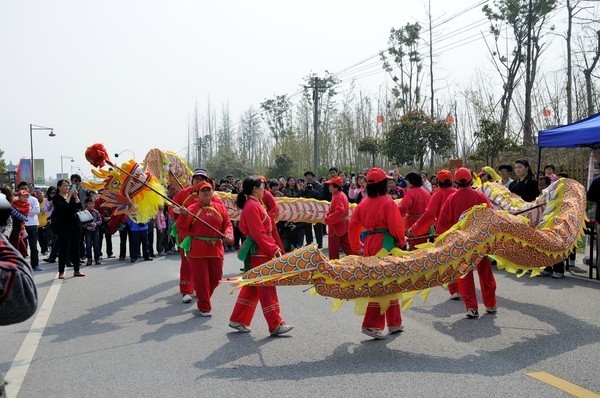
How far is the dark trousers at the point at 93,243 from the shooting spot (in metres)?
13.8

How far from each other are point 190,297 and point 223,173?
40666mm

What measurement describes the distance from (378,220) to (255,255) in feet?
4.62

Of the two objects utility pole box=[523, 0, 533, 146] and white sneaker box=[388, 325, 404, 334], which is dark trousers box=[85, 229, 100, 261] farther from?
utility pole box=[523, 0, 533, 146]

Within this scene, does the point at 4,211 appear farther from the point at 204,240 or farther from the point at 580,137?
the point at 580,137

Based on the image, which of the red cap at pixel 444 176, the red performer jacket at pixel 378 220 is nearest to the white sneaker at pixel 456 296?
the red cap at pixel 444 176

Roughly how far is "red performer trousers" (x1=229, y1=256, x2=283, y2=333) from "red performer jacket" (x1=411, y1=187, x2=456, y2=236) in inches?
96.9

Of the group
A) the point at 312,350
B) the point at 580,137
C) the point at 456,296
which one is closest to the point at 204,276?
the point at 312,350

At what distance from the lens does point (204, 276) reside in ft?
25.3

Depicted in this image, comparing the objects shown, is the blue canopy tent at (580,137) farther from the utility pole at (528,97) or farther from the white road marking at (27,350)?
the utility pole at (528,97)

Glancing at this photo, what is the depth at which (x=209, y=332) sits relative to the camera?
22.0 feet

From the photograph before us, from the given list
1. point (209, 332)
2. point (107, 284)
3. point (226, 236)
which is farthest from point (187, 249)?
point (107, 284)

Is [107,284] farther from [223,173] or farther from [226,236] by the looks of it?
[223,173]

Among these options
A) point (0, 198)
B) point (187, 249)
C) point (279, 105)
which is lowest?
point (187, 249)

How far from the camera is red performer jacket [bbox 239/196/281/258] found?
6504 millimetres
